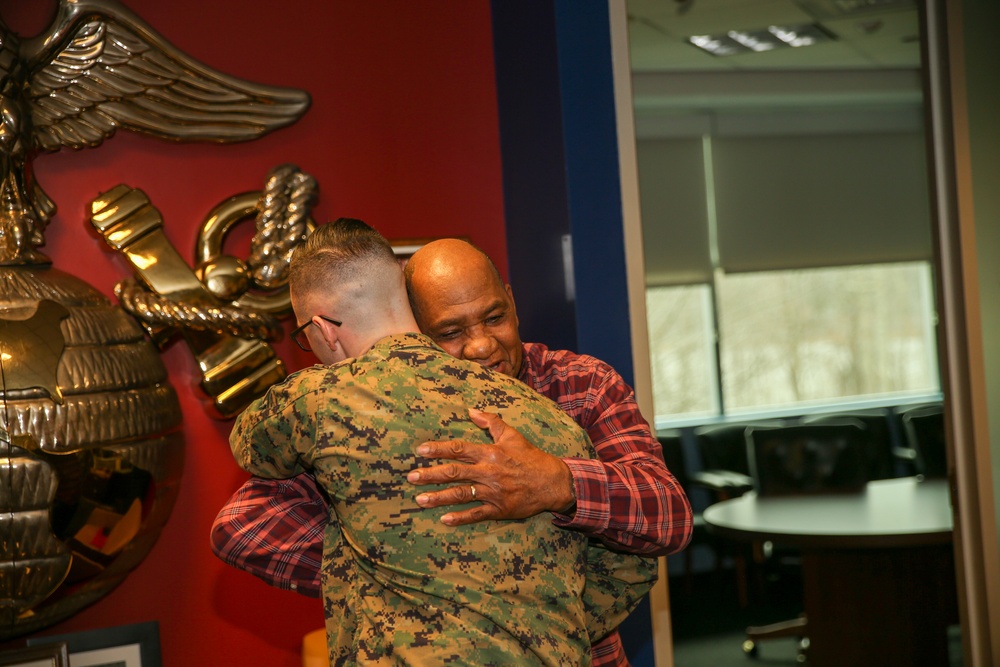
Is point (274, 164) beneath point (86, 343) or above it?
above

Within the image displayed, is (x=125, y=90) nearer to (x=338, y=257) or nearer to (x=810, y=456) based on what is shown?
(x=338, y=257)

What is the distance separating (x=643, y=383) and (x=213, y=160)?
107 centimetres

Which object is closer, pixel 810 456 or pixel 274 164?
pixel 274 164

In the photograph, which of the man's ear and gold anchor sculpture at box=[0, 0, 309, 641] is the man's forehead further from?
gold anchor sculpture at box=[0, 0, 309, 641]

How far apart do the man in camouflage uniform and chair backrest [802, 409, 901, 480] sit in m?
5.37

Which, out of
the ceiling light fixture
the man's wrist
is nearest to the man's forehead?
the man's wrist

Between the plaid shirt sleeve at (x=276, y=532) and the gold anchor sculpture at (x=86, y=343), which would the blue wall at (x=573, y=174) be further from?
the plaid shirt sleeve at (x=276, y=532)

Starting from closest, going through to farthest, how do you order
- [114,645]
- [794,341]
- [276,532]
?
[276,532] < [114,645] < [794,341]

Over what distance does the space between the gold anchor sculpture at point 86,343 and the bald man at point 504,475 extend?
43 centimetres

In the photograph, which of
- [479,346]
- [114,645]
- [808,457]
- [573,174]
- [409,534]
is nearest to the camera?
[409,534]

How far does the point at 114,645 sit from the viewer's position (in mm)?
1912

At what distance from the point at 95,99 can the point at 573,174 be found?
992 mm

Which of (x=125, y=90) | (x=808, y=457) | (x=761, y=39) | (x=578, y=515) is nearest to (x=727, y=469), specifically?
(x=808, y=457)

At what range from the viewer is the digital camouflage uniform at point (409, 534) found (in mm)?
1186
